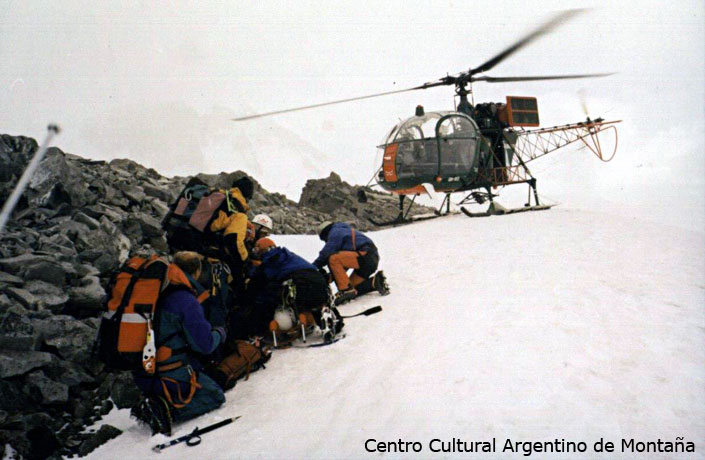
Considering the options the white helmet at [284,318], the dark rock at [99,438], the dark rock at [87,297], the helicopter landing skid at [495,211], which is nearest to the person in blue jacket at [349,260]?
the white helmet at [284,318]

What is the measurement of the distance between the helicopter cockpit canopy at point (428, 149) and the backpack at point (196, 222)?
24.5 feet

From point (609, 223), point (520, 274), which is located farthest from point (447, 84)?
point (520, 274)

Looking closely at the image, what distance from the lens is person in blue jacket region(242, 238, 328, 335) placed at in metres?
5.40

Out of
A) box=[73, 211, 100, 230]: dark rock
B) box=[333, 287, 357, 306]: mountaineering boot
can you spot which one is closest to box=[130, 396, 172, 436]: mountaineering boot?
box=[333, 287, 357, 306]: mountaineering boot

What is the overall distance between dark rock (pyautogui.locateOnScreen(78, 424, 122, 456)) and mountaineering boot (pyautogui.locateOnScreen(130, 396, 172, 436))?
14.9 inches

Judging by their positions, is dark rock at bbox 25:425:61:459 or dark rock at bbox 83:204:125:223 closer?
dark rock at bbox 25:425:61:459

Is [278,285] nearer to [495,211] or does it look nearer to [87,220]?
[87,220]

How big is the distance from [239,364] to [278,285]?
39.8 inches

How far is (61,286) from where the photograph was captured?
5.64 metres

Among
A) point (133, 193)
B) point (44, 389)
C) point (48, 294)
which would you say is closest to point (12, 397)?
point (44, 389)

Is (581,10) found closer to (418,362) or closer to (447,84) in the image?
(418,362)

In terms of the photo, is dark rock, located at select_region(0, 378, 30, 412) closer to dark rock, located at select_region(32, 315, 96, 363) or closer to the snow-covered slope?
dark rock, located at select_region(32, 315, 96, 363)

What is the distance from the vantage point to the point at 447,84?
12.5 meters

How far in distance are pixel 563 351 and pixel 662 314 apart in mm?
1515
